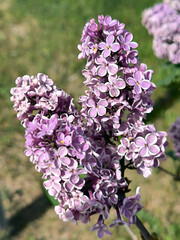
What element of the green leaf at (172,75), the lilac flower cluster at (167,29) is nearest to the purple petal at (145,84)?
the green leaf at (172,75)

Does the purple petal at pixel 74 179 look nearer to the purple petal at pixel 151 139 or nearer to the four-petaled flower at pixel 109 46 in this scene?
the purple petal at pixel 151 139

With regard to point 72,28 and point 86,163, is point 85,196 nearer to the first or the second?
point 86,163

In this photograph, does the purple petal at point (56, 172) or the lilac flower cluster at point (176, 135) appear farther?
the lilac flower cluster at point (176, 135)

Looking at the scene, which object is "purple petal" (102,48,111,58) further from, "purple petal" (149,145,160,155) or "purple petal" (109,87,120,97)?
"purple petal" (149,145,160,155)

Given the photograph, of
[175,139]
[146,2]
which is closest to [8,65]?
[146,2]

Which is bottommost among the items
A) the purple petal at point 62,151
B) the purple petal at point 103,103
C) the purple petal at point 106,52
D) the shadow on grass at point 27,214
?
the shadow on grass at point 27,214

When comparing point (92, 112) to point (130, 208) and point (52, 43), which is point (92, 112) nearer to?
point (130, 208)

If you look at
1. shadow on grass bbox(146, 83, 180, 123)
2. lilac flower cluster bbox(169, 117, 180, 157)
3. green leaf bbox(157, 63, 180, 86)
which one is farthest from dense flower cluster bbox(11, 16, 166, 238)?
shadow on grass bbox(146, 83, 180, 123)
